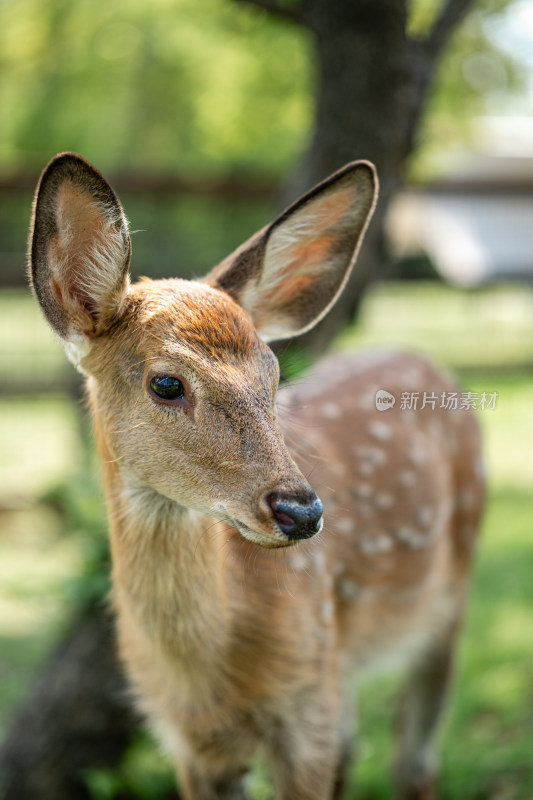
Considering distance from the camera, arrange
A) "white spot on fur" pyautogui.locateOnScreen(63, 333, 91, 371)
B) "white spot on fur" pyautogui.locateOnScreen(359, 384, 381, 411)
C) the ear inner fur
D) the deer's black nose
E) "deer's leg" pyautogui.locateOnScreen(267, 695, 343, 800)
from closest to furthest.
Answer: the deer's black nose
the ear inner fur
"white spot on fur" pyautogui.locateOnScreen(63, 333, 91, 371)
"deer's leg" pyautogui.locateOnScreen(267, 695, 343, 800)
"white spot on fur" pyautogui.locateOnScreen(359, 384, 381, 411)

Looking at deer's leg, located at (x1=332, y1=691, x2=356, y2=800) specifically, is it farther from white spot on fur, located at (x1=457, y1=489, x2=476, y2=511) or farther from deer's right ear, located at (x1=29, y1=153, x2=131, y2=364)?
deer's right ear, located at (x1=29, y1=153, x2=131, y2=364)

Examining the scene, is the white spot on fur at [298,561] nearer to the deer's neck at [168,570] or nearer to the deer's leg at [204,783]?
the deer's neck at [168,570]

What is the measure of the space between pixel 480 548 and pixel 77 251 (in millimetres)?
4911

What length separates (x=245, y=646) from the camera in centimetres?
296

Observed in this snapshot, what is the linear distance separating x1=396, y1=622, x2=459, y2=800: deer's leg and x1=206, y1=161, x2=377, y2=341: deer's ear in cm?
195

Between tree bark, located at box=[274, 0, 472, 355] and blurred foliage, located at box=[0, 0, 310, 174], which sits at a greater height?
tree bark, located at box=[274, 0, 472, 355]

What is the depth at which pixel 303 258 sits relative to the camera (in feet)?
9.09

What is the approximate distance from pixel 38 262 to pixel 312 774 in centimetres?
188

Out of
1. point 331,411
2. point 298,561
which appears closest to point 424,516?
point 331,411

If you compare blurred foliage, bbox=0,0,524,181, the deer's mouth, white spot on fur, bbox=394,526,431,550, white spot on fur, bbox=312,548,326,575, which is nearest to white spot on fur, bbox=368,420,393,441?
white spot on fur, bbox=394,526,431,550

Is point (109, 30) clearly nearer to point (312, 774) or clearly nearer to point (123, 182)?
point (123, 182)

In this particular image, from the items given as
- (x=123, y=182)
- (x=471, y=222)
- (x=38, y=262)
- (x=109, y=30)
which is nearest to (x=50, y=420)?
(x=123, y=182)

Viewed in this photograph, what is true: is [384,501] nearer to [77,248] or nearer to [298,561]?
[298,561]

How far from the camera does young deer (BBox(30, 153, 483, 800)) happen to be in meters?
2.27
